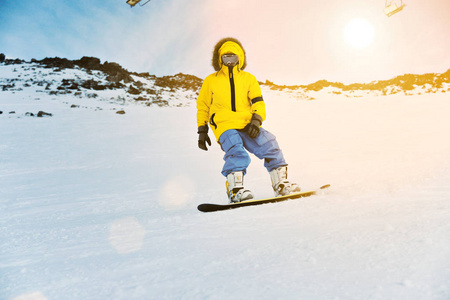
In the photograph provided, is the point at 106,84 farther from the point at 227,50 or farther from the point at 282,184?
the point at 282,184

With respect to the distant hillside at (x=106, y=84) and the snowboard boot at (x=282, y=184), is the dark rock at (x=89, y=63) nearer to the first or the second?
the distant hillside at (x=106, y=84)

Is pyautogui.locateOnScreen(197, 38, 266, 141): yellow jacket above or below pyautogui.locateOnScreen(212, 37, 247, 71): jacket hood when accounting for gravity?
below

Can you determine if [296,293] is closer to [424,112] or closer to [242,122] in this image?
[242,122]

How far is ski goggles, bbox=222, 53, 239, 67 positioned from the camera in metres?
3.08

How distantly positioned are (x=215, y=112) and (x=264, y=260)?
2025mm

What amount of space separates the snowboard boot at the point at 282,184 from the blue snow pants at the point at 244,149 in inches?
2.0

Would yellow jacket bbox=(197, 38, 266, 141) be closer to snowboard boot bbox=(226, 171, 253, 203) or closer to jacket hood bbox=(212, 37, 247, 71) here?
jacket hood bbox=(212, 37, 247, 71)

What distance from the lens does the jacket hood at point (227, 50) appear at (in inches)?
123

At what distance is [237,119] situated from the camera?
3.04 m

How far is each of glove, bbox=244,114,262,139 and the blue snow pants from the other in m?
0.10

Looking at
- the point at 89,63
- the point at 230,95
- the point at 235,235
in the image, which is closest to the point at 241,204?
the point at 235,235

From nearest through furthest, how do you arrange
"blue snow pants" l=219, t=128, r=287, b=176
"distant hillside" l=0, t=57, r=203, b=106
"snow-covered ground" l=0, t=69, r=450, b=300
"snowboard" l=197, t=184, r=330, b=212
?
"snow-covered ground" l=0, t=69, r=450, b=300 < "snowboard" l=197, t=184, r=330, b=212 < "blue snow pants" l=219, t=128, r=287, b=176 < "distant hillside" l=0, t=57, r=203, b=106

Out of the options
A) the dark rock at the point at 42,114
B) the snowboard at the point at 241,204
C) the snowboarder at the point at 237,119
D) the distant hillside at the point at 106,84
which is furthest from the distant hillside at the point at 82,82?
the snowboard at the point at 241,204

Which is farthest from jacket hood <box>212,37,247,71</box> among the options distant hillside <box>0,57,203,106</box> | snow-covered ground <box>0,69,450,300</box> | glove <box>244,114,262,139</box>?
distant hillside <box>0,57,203,106</box>
